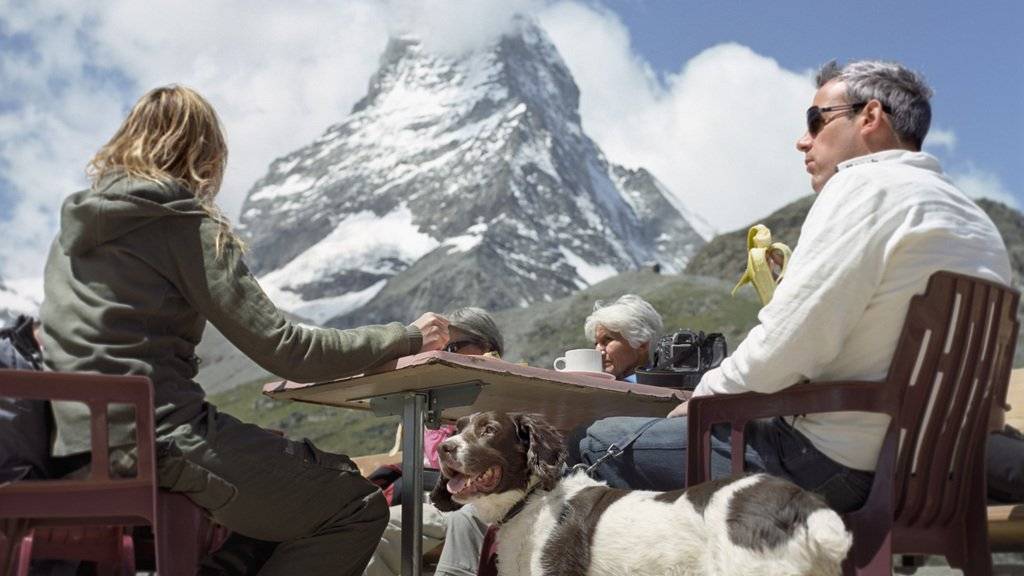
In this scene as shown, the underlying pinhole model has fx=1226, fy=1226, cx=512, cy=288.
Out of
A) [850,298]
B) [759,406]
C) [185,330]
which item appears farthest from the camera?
[185,330]

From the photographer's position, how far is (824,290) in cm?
329

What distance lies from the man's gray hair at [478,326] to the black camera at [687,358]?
1143mm

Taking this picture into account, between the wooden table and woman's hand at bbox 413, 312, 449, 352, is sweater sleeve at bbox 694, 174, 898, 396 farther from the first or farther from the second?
woman's hand at bbox 413, 312, 449, 352

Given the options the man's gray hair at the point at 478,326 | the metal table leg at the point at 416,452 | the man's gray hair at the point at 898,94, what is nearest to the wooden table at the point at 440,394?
the metal table leg at the point at 416,452

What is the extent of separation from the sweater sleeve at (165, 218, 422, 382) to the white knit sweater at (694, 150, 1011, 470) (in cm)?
127

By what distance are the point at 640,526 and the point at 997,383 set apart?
109 centimetres

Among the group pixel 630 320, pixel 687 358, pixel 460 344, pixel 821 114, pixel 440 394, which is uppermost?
pixel 821 114

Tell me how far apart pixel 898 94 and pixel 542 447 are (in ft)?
5.48

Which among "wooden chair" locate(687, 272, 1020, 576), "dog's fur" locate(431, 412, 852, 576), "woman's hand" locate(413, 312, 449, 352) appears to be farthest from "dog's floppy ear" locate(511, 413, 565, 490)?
"wooden chair" locate(687, 272, 1020, 576)

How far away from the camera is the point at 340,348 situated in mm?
3865

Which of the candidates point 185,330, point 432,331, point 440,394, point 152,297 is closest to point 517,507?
point 440,394

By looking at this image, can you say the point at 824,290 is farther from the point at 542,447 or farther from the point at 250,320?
the point at 250,320

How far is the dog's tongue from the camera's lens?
436 centimetres

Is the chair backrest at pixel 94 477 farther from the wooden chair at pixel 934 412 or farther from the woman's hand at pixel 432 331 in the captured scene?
the wooden chair at pixel 934 412
